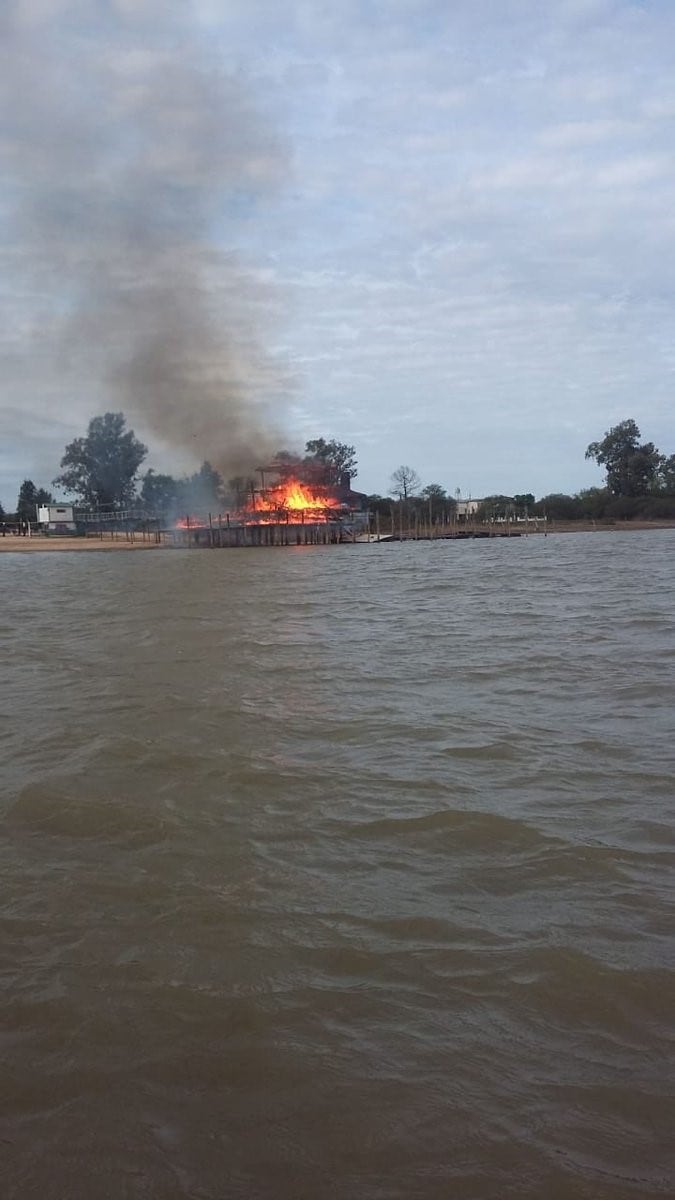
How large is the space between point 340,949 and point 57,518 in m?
100

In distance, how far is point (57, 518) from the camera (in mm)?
96938

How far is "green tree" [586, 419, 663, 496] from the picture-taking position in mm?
101625

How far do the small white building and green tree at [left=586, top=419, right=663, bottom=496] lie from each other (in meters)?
67.5

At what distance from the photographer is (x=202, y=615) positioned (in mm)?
16047

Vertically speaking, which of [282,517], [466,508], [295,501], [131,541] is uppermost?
[466,508]

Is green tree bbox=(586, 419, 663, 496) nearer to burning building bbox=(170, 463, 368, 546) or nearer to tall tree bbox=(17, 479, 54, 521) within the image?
burning building bbox=(170, 463, 368, 546)

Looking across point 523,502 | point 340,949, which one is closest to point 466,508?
point 523,502

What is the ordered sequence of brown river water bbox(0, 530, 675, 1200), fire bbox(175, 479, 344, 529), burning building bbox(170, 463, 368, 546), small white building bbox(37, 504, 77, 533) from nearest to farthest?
Result: brown river water bbox(0, 530, 675, 1200)
burning building bbox(170, 463, 368, 546)
fire bbox(175, 479, 344, 529)
small white building bbox(37, 504, 77, 533)

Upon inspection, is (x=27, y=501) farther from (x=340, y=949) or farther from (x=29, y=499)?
(x=340, y=949)

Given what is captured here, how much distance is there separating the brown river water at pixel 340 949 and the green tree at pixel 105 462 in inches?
3749

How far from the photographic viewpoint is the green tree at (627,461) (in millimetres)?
101625

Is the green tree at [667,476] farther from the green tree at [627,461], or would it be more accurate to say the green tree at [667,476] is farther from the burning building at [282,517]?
the burning building at [282,517]

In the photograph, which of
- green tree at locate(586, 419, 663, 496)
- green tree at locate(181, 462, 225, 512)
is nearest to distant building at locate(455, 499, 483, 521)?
green tree at locate(586, 419, 663, 496)

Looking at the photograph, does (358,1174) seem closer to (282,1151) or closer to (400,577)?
(282,1151)
